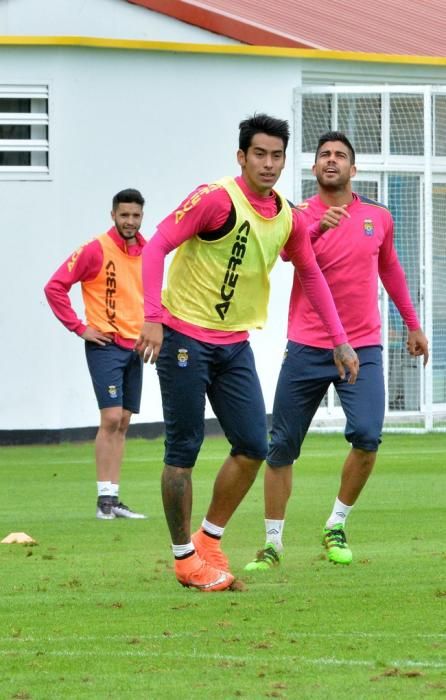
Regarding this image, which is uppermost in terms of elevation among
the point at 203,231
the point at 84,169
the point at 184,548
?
the point at 84,169

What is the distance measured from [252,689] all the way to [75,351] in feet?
43.7

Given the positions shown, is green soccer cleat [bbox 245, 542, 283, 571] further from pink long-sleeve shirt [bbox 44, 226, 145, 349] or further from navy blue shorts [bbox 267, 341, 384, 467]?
pink long-sleeve shirt [bbox 44, 226, 145, 349]

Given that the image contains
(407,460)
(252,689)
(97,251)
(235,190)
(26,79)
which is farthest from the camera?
(26,79)

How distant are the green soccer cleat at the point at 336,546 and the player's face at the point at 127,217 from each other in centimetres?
358

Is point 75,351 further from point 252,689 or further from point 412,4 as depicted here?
point 252,689

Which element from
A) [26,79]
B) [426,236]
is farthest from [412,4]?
[26,79]

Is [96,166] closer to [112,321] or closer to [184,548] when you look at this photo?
[112,321]

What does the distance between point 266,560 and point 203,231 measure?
6.56 ft

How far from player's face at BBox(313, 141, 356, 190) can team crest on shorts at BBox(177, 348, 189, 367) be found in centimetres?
180

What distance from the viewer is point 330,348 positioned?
9.61 metres

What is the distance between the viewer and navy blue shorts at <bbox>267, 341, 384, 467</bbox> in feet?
31.4

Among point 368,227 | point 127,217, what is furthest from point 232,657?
point 127,217

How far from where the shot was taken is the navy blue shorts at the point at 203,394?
8.34 metres

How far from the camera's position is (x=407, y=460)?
55.7 feet
